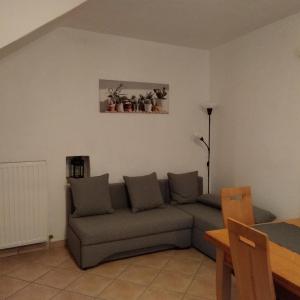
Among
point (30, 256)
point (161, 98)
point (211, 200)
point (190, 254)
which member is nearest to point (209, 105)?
point (161, 98)

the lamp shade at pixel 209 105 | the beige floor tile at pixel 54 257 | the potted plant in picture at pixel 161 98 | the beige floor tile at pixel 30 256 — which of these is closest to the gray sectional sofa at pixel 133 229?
the beige floor tile at pixel 54 257

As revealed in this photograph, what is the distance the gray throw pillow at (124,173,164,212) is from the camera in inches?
140

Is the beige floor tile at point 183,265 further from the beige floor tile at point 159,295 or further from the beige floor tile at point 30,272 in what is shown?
the beige floor tile at point 30,272

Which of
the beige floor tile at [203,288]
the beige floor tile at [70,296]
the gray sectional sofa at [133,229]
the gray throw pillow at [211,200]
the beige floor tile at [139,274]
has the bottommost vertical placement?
the beige floor tile at [203,288]

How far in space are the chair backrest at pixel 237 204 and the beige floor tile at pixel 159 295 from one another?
854 millimetres

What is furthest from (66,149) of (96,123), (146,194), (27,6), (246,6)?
(246,6)

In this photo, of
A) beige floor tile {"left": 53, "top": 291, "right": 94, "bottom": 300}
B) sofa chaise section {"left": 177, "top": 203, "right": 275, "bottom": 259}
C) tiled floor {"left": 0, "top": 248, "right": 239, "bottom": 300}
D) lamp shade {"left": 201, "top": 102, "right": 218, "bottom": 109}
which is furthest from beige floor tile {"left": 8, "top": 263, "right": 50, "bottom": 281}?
lamp shade {"left": 201, "top": 102, "right": 218, "bottom": 109}

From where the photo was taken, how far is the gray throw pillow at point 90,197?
3.33 meters

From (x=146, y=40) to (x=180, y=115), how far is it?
111 centimetres

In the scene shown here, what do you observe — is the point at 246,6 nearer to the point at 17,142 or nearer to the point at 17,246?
the point at 17,142

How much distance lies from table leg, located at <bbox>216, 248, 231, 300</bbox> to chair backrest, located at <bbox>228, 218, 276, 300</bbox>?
358 mm

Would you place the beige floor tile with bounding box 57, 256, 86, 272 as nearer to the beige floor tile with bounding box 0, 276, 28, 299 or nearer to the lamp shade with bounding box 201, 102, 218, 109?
the beige floor tile with bounding box 0, 276, 28, 299

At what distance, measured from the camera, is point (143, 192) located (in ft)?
11.8

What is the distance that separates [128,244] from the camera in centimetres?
316
